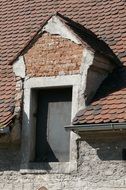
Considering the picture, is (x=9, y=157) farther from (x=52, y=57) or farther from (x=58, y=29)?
(x=58, y=29)

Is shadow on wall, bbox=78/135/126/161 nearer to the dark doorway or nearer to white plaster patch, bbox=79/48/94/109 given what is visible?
the dark doorway

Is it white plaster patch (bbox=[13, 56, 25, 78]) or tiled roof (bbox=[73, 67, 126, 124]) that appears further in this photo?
white plaster patch (bbox=[13, 56, 25, 78])

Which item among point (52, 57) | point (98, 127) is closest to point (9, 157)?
point (52, 57)

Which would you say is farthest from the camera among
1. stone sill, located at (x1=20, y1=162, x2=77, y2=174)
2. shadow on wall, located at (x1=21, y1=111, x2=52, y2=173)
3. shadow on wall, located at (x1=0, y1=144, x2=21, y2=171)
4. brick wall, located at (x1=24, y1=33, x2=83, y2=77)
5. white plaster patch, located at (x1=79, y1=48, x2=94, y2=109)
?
shadow on wall, located at (x1=0, y1=144, x2=21, y2=171)

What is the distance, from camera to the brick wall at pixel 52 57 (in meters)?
10.8

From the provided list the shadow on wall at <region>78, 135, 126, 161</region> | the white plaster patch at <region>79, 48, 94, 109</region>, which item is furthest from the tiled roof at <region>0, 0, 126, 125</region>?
the shadow on wall at <region>78, 135, 126, 161</region>

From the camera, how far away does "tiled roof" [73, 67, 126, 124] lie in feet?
32.5

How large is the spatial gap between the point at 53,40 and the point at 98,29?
121 cm

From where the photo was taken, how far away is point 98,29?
39.1ft

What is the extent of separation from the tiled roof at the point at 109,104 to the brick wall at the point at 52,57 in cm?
64

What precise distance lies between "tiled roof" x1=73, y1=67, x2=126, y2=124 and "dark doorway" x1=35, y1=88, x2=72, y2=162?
0.54 meters

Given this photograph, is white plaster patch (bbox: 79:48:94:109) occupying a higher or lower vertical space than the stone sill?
higher

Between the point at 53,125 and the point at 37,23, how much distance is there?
2.86 meters

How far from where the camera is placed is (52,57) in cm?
1102
